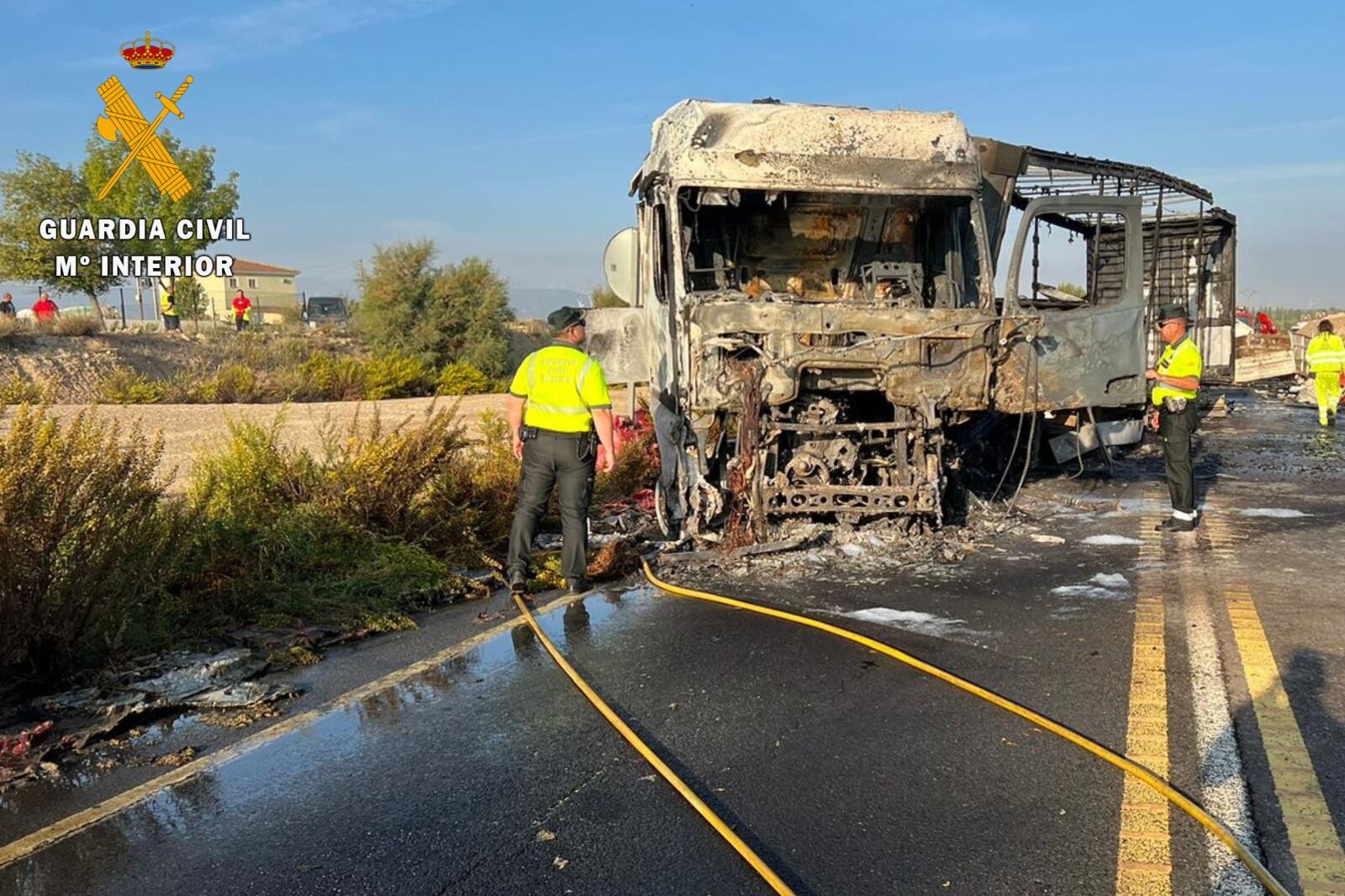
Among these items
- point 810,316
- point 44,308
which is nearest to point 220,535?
point 810,316

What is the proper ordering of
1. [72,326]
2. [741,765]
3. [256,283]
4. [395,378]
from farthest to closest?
[256,283] → [72,326] → [395,378] → [741,765]

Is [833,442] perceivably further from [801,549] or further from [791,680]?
[791,680]

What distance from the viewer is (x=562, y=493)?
6289mm

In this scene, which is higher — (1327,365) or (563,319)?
(563,319)

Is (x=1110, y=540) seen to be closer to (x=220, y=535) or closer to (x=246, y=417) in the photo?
(x=220, y=535)

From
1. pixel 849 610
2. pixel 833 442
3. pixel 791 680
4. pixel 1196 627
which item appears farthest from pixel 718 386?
pixel 1196 627

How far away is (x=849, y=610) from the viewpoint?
18.5 feet

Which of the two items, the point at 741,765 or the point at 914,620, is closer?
the point at 741,765

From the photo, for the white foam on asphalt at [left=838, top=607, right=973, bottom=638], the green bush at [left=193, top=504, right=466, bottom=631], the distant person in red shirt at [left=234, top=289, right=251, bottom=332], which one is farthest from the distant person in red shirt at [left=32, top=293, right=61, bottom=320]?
the white foam on asphalt at [left=838, top=607, right=973, bottom=638]

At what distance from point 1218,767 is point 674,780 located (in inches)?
76.2

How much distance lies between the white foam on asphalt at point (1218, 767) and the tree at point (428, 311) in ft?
69.6

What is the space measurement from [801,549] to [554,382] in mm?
2161

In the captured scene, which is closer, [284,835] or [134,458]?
[284,835]

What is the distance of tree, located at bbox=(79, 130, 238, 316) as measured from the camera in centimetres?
2956
